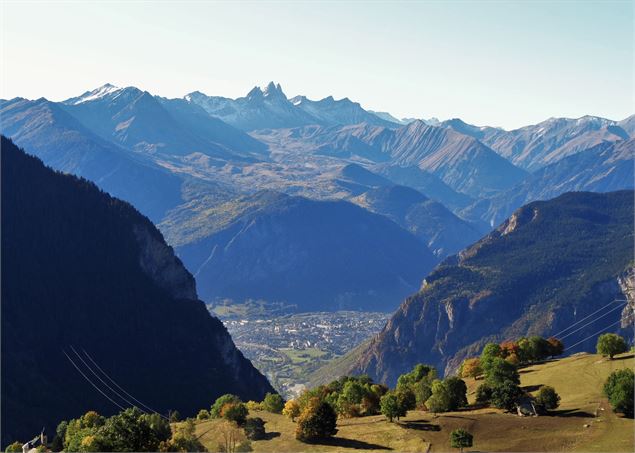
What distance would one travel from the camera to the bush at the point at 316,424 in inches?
5891

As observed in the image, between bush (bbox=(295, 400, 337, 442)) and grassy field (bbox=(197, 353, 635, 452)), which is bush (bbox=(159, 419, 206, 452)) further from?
bush (bbox=(295, 400, 337, 442))

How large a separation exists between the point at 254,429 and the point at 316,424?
16134 mm

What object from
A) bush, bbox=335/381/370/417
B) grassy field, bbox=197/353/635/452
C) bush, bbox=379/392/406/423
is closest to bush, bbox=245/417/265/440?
grassy field, bbox=197/353/635/452

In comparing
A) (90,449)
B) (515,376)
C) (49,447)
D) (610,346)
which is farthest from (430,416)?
(49,447)

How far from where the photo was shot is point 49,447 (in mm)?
181375

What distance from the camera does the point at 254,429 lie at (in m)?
160

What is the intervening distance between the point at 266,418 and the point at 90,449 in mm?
61873

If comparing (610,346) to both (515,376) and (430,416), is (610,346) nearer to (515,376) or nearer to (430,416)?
(515,376)

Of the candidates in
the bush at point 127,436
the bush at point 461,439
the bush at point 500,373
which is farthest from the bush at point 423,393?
the bush at point 127,436

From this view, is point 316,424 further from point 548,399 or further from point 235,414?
point 548,399

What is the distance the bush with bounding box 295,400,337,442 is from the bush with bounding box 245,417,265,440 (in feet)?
35.0

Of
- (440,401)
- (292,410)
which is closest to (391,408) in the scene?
(440,401)

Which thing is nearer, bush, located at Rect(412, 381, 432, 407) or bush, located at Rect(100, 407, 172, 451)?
bush, located at Rect(100, 407, 172, 451)

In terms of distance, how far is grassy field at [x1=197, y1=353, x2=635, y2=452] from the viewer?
136 m
